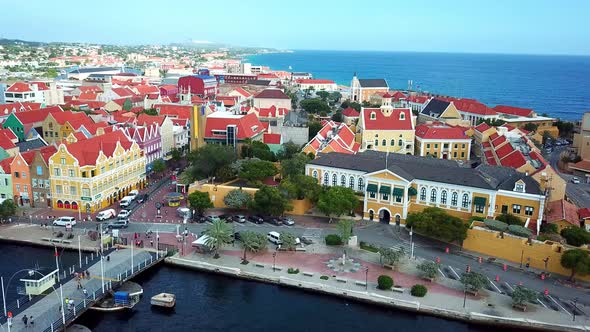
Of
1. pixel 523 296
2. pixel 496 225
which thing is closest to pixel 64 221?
pixel 496 225

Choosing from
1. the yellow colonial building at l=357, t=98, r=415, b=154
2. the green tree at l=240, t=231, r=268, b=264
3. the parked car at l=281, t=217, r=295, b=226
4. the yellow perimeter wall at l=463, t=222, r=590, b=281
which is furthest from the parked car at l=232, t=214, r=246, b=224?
the yellow colonial building at l=357, t=98, r=415, b=154

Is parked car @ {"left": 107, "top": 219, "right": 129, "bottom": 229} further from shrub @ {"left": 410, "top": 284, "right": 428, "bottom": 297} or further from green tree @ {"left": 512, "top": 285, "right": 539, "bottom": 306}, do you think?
green tree @ {"left": 512, "top": 285, "right": 539, "bottom": 306}

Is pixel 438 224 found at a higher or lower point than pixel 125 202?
higher

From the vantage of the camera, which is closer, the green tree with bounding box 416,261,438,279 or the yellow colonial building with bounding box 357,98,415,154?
the green tree with bounding box 416,261,438,279

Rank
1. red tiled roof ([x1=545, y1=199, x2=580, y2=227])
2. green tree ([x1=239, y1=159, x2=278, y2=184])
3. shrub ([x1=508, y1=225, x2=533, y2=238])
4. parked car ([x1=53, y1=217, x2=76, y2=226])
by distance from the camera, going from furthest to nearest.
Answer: green tree ([x1=239, y1=159, x2=278, y2=184])
parked car ([x1=53, y1=217, x2=76, y2=226])
red tiled roof ([x1=545, y1=199, x2=580, y2=227])
shrub ([x1=508, y1=225, x2=533, y2=238])

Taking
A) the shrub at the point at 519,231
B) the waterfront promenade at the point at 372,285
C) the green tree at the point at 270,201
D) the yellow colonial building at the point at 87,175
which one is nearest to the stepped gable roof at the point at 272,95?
the yellow colonial building at the point at 87,175

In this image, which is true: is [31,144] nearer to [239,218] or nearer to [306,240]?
[239,218]

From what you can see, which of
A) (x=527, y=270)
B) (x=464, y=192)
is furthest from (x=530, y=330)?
(x=464, y=192)
